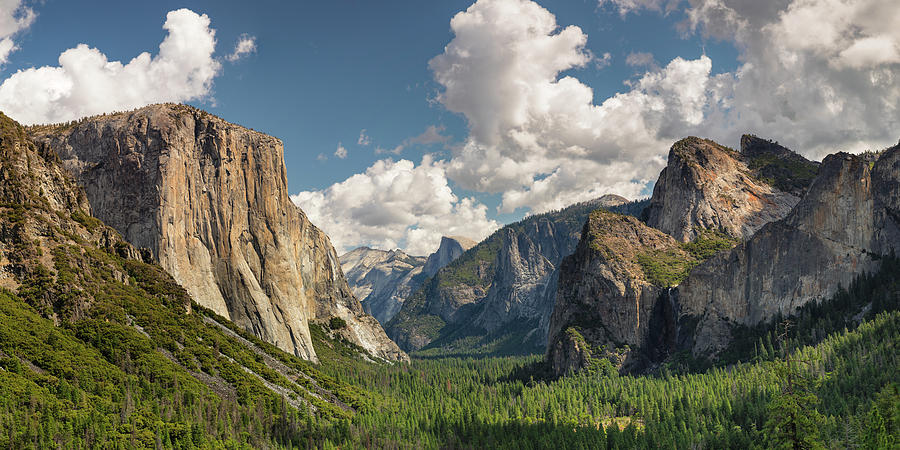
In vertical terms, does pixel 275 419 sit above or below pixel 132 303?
below

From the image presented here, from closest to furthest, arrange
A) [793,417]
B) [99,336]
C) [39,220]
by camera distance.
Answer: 1. [793,417]
2. [99,336]
3. [39,220]

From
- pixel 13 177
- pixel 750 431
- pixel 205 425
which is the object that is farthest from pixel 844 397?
pixel 13 177

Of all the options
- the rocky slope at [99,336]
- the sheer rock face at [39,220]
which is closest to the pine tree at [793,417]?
the rocky slope at [99,336]

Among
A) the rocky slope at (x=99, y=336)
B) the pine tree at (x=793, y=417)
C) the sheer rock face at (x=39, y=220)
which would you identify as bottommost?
the pine tree at (x=793, y=417)

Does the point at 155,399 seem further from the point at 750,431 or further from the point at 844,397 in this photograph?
the point at 844,397

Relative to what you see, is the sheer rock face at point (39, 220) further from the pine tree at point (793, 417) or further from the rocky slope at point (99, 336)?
the pine tree at point (793, 417)

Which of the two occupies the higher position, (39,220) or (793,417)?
(39,220)

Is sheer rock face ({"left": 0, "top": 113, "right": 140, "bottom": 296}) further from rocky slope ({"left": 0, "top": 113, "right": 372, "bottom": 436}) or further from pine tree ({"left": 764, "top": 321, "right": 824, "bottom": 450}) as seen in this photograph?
pine tree ({"left": 764, "top": 321, "right": 824, "bottom": 450})

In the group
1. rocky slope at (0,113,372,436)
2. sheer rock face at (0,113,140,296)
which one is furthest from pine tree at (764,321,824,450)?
sheer rock face at (0,113,140,296)

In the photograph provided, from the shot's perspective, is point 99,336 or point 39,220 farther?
point 39,220

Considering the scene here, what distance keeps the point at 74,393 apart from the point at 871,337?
669 feet

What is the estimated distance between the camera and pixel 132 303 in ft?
506

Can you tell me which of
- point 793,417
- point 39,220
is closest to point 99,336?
point 39,220

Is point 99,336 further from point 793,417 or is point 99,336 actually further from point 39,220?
point 793,417
